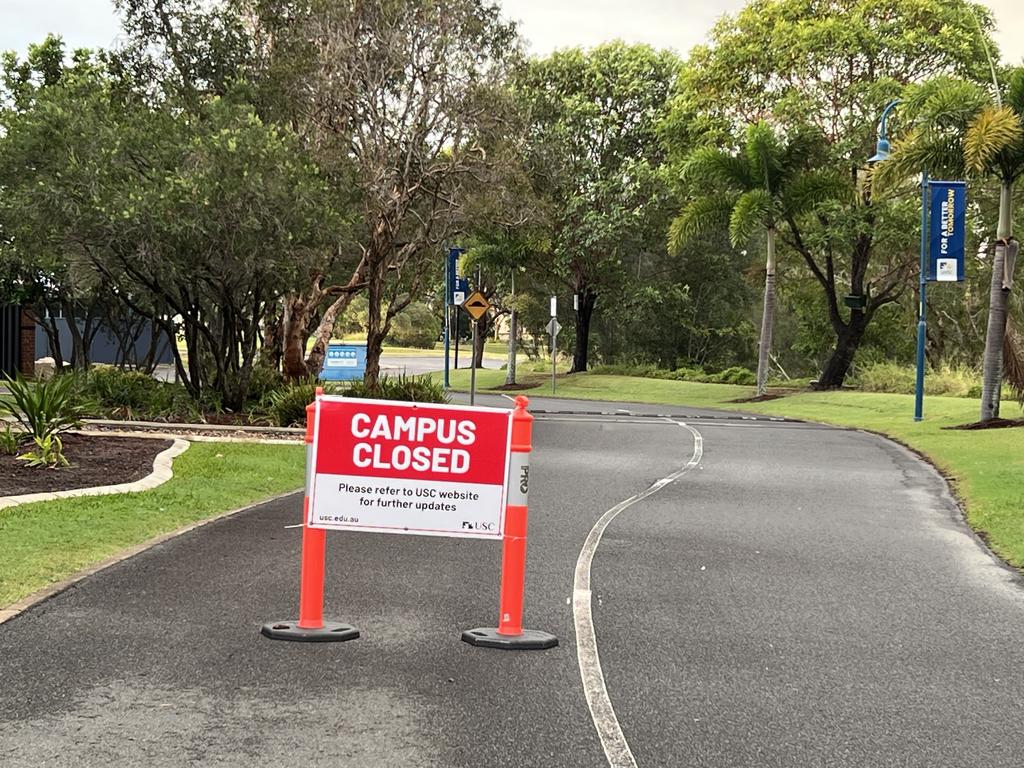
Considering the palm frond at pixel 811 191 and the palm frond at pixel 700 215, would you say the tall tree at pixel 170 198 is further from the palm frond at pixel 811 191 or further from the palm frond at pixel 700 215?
the palm frond at pixel 811 191

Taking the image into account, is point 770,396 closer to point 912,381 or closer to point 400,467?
point 912,381

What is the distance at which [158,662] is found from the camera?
17.7ft

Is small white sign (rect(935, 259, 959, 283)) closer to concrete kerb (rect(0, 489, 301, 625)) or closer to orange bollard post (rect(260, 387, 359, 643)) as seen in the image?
concrete kerb (rect(0, 489, 301, 625))

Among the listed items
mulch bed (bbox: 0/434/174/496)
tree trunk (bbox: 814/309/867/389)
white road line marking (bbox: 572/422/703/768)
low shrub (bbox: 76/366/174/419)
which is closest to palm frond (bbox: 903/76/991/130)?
tree trunk (bbox: 814/309/867/389)

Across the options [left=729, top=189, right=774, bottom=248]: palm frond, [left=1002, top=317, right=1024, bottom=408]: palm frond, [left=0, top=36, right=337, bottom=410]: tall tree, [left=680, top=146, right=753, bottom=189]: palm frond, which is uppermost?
[left=680, top=146, right=753, bottom=189]: palm frond

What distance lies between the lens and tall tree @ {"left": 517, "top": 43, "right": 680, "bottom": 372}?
40.6m

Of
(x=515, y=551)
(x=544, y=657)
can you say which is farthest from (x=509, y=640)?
(x=515, y=551)

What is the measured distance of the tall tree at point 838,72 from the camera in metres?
33.7

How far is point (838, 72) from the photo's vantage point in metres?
35.1

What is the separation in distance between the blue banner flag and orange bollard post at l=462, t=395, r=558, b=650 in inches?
814

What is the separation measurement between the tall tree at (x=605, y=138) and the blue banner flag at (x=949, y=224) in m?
16.6

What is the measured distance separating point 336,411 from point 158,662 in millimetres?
1563

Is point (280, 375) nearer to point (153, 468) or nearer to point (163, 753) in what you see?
point (153, 468)

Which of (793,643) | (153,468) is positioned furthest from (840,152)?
(793,643)
